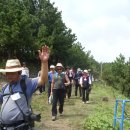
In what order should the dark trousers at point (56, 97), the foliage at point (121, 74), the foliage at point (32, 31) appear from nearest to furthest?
the dark trousers at point (56, 97)
the foliage at point (32, 31)
the foliage at point (121, 74)

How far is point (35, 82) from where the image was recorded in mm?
5793

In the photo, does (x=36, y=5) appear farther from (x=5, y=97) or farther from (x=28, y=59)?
(x=5, y=97)

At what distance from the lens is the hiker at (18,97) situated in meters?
5.59

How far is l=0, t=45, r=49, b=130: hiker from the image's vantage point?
18.3 ft

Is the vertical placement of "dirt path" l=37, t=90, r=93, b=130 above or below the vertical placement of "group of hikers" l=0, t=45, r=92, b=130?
below

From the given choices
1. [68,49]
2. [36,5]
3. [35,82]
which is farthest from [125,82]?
[35,82]

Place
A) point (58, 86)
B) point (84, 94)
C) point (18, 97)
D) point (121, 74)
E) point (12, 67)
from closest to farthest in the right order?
point (18, 97) < point (12, 67) < point (58, 86) < point (84, 94) < point (121, 74)

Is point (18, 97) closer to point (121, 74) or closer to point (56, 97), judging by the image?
point (56, 97)

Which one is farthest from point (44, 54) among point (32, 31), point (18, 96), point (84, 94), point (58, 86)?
point (32, 31)

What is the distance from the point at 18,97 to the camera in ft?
18.4

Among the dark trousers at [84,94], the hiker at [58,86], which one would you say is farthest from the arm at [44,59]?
the dark trousers at [84,94]

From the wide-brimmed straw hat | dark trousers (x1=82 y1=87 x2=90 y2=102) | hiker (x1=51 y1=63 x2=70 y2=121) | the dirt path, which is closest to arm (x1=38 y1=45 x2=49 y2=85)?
the wide-brimmed straw hat

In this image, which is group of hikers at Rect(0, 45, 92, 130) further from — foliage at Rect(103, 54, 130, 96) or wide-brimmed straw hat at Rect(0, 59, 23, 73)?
foliage at Rect(103, 54, 130, 96)

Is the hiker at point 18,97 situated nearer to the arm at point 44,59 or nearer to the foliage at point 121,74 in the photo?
the arm at point 44,59
